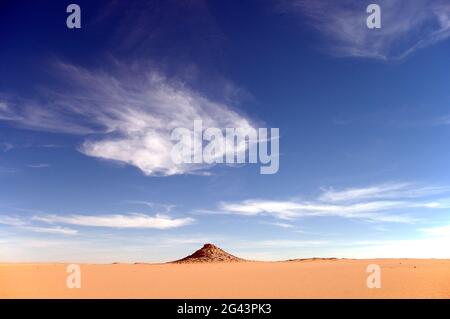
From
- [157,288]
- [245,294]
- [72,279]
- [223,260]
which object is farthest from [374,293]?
[223,260]

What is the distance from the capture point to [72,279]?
30.2m
